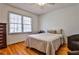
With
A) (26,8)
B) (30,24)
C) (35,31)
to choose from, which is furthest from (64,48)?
(26,8)

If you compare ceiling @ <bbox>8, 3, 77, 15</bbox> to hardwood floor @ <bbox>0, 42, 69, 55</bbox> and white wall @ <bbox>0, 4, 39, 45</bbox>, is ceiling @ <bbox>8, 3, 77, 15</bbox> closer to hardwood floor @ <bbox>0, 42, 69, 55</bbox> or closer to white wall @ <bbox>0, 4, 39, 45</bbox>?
white wall @ <bbox>0, 4, 39, 45</bbox>

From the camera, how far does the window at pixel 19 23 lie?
4.27ft

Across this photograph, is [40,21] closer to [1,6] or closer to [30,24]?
[30,24]

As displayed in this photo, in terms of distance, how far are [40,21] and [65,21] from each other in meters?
0.40

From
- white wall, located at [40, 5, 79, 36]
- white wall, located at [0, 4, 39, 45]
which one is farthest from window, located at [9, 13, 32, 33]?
white wall, located at [40, 5, 79, 36]

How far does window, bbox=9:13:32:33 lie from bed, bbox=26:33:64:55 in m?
0.15

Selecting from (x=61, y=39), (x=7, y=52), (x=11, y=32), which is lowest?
(x=7, y=52)

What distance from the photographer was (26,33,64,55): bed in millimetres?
1299

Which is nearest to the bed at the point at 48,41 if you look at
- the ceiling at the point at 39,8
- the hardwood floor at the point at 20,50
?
the hardwood floor at the point at 20,50

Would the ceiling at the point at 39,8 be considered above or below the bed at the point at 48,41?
above

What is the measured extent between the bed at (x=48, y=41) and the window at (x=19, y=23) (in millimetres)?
154

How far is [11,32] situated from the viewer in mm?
1303

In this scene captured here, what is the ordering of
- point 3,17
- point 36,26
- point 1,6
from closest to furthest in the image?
point 1,6
point 3,17
point 36,26

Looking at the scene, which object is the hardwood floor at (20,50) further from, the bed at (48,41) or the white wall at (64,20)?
the white wall at (64,20)
